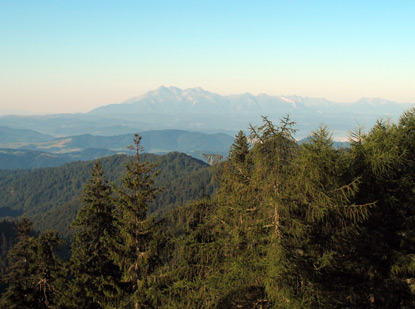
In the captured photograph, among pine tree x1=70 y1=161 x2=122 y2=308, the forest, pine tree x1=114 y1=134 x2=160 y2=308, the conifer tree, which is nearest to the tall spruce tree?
the forest

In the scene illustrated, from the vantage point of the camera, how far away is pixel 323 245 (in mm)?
9164

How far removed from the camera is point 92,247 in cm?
1952

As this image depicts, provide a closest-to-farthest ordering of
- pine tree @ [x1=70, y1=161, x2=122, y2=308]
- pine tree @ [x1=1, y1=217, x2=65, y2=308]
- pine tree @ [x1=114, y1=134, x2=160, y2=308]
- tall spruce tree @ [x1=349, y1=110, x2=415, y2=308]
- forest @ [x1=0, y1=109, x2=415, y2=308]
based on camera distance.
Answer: forest @ [x1=0, y1=109, x2=415, y2=308] < tall spruce tree @ [x1=349, y1=110, x2=415, y2=308] < pine tree @ [x1=114, y1=134, x2=160, y2=308] < pine tree @ [x1=70, y1=161, x2=122, y2=308] < pine tree @ [x1=1, y1=217, x2=65, y2=308]

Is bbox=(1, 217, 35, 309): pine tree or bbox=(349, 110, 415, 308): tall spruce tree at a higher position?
bbox=(349, 110, 415, 308): tall spruce tree

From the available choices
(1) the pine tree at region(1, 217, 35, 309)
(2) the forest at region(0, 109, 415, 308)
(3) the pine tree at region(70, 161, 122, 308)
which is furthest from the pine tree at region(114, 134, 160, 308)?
(1) the pine tree at region(1, 217, 35, 309)

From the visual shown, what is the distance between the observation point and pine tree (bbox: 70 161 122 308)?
18.9m

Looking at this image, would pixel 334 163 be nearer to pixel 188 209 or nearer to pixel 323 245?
pixel 323 245

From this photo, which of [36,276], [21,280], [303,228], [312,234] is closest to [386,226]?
[312,234]

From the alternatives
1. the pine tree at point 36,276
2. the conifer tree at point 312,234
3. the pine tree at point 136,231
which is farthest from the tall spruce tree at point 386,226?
the pine tree at point 36,276

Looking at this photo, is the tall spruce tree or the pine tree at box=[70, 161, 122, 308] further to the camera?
the pine tree at box=[70, 161, 122, 308]

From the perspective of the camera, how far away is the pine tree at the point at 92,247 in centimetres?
1889

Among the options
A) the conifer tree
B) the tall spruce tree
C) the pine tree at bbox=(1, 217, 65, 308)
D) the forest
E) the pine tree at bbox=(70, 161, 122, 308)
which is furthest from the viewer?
the pine tree at bbox=(1, 217, 65, 308)

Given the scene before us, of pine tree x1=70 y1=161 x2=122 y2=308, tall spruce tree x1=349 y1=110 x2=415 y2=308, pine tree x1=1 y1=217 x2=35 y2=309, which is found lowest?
pine tree x1=1 y1=217 x2=35 y2=309

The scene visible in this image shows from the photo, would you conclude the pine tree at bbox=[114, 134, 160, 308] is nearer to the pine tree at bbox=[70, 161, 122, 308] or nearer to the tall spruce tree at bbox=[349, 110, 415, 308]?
the pine tree at bbox=[70, 161, 122, 308]
